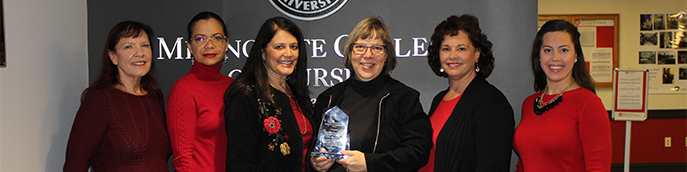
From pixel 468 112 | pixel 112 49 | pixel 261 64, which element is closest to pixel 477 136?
pixel 468 112

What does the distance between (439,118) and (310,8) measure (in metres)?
1.39

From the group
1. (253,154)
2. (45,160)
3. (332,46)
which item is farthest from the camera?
(332,46)

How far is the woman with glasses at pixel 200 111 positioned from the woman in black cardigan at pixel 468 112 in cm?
122

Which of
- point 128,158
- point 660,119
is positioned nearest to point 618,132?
point 660,119

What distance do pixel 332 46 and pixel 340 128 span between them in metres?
1.35

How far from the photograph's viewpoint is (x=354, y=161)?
1.96m

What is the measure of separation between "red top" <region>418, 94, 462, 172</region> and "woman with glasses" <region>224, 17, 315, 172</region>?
70cm

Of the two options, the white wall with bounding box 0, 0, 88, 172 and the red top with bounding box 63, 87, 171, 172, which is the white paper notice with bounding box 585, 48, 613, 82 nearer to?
the red top with bounding box 63, 87, 171, 172

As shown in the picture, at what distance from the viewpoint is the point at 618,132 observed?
633cm

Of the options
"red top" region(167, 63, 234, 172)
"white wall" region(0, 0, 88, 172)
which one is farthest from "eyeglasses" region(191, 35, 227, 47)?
"white wall" region(0, 0, 88, 172)

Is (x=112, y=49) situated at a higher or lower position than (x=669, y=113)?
higher

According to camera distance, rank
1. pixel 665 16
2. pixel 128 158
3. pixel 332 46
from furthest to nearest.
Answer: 1. pixel 665 16
2. pixel 332 46
3. pixel 128 158

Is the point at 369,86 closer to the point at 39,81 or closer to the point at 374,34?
the point at 374,34

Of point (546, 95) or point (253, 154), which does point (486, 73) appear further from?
point (253, 154)
